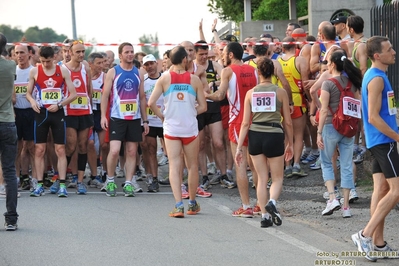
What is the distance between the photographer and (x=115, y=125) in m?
13.2

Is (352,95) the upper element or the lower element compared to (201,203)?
upper

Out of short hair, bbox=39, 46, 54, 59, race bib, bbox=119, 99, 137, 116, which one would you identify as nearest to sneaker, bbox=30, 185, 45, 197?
race bib, bbox=119, 99, 137, 116

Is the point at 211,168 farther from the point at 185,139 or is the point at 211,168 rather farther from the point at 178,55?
the point at 178,55

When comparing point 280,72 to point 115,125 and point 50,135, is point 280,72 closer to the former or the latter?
point 115,125

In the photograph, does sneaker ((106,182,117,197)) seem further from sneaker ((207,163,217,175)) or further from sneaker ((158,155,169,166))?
sneaker ((158,155,169,166))

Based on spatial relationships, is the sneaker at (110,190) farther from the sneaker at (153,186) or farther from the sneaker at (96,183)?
the sneaker at (96,183)

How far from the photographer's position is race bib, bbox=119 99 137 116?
1316 centimetres

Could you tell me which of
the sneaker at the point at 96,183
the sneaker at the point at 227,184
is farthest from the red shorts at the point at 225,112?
the sneaker at the point at 96,183

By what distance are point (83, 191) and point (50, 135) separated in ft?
4.70

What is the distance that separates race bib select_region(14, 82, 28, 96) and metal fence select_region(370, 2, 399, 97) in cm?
732

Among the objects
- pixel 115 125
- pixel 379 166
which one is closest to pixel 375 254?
pixel 379 166

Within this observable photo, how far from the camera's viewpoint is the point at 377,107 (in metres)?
7.90

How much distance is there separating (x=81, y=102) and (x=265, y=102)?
4.45 meters

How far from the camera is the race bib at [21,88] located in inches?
542
